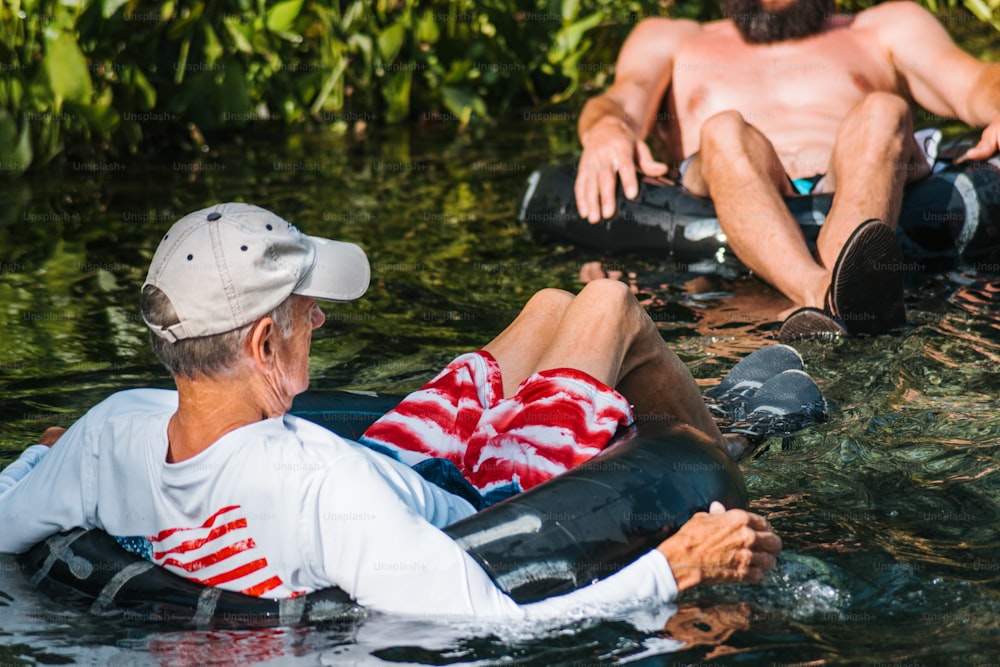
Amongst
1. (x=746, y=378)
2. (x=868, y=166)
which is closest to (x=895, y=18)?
(x=868, y=166)

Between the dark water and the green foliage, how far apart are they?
0.33 m

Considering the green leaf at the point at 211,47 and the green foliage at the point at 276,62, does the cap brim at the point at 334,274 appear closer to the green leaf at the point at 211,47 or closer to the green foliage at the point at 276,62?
the green foliage at the point at 276,62

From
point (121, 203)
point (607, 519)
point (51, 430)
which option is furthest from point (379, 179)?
point (607, 519)

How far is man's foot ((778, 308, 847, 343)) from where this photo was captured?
3883 mm

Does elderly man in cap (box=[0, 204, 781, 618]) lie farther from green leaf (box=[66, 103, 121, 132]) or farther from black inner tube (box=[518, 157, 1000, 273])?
green leaf (box=[66, 103, 121, 132])

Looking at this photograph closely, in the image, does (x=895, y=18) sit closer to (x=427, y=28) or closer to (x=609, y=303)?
(x=609, y=303)

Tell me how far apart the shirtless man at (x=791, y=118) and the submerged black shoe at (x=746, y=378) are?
1.45ft

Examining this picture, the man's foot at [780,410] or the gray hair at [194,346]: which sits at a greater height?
the gray hair at [194,346]

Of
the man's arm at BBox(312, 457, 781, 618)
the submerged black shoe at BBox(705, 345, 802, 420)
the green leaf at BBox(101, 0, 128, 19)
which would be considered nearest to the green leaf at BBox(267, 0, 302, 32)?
the green leaf at BBox(101, 0, 128, 19)

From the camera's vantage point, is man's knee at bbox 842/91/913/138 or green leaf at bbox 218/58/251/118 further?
green leaf at bbox 218/58/251/118

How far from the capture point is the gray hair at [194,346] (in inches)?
82.9

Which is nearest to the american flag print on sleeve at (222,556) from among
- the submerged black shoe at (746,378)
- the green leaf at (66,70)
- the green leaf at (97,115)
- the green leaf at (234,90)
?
the submerged black shoe at (746,378)

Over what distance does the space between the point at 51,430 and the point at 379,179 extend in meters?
4.38

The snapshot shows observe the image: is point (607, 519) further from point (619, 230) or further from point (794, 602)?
point (619, 230)
